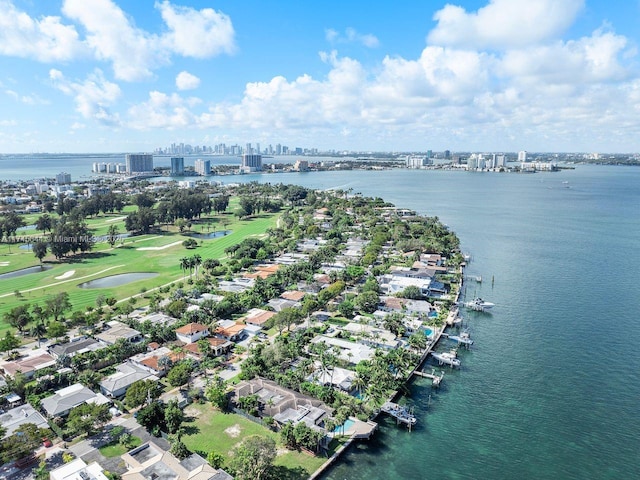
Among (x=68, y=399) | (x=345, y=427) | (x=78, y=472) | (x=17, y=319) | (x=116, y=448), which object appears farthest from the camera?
(x=17, y=319)

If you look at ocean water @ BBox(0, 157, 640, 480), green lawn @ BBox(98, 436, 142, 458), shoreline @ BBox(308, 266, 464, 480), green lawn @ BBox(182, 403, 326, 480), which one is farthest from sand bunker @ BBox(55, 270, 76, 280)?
ocean water @ BBox(0, 157, 640, 480)

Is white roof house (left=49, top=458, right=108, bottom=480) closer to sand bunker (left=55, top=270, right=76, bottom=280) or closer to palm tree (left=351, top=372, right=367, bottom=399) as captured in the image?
palm tree (left=351, top=372, right=367, bottom=399)

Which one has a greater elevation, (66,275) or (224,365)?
(224,365)

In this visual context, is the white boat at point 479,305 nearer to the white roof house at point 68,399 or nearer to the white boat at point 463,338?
the white boat at point 463,338

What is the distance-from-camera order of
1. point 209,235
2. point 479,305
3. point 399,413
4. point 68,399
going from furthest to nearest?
point 209,235, point 479,305, point 399,413, point 68,399

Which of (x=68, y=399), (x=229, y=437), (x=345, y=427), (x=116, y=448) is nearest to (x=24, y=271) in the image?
(x=68, y=399)

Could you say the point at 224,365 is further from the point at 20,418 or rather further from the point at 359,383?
the point at 20,418

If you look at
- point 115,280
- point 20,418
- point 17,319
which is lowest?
point 115,280
